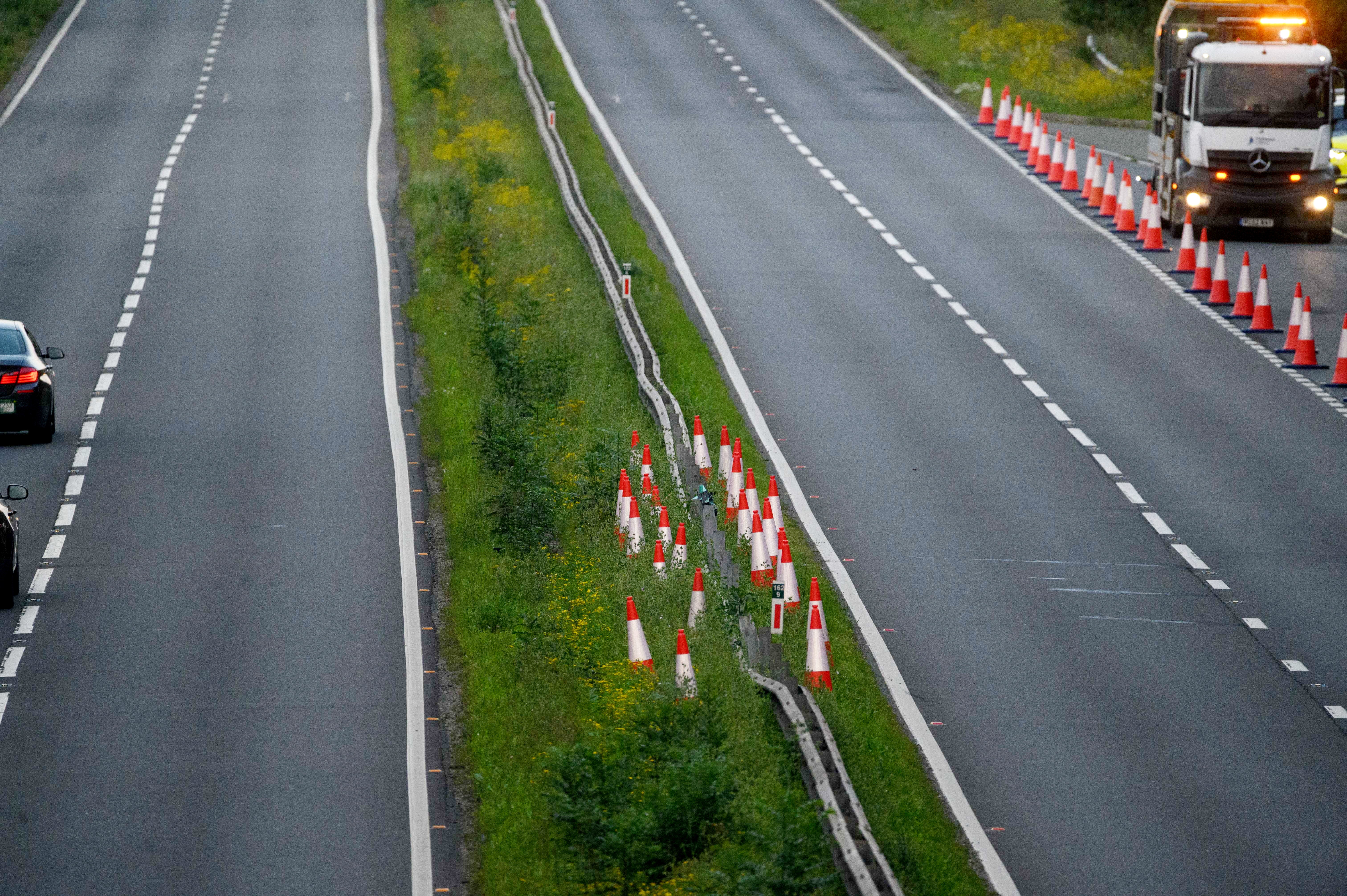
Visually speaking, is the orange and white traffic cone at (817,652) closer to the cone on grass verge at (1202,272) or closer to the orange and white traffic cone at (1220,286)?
the orange and white traffic cone at (1220,286)

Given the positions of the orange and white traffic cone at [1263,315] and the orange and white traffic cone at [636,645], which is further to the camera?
the orange and white traffic cone at [1263,315]

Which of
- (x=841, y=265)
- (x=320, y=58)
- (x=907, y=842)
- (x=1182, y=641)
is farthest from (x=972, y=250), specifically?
(x=320, y=58)

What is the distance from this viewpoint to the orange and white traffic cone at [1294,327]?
26.5m

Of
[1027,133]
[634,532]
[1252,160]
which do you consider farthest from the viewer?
[1027,133]

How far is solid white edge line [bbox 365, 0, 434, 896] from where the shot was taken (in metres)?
12.8

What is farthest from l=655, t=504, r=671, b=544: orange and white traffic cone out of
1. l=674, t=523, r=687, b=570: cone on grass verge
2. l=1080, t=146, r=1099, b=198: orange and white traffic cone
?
l=1080, t=146, r=1099, b=198: orange and white traffic cone

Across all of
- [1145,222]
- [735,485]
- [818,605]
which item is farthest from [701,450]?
[1145,222]

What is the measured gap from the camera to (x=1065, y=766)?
1391cm

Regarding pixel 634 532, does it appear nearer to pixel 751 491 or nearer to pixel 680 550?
pixel 680 550

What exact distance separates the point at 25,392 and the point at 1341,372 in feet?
51.2

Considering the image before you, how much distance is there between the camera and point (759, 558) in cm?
1733

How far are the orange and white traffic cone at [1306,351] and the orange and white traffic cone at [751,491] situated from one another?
35.7 feet

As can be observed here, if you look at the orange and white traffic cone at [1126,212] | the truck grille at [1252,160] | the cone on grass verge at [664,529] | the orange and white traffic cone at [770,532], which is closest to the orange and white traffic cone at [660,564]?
the cone on grass verge at [664,529]

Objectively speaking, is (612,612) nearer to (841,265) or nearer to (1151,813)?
(1151,813)
